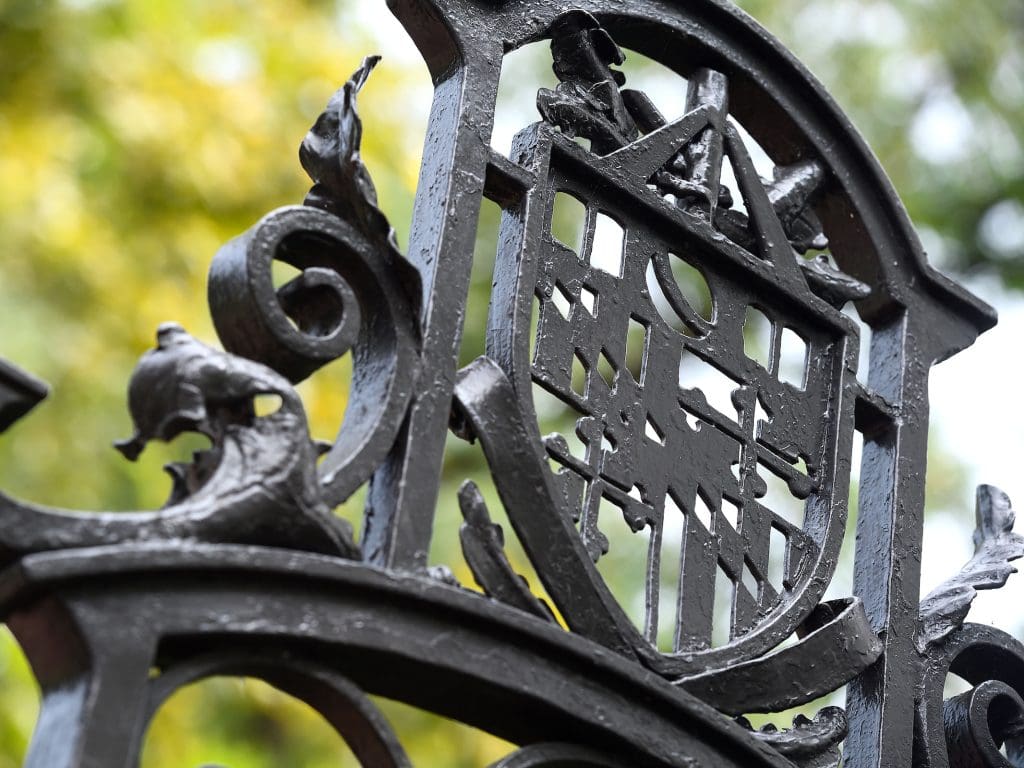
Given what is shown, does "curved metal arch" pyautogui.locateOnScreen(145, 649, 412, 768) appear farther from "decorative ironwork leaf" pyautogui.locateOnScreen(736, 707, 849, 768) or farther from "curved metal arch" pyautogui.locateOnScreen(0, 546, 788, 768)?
"decorative ironwork leaf" pyautogui.locateOnScreen(736, 707, 849, 768)

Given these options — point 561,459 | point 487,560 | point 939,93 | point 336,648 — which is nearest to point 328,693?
point 336,648

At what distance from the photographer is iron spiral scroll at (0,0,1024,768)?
771 mm

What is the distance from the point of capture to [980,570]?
1226 mm

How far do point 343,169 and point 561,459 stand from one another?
240 millimetres

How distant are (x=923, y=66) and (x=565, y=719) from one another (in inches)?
146

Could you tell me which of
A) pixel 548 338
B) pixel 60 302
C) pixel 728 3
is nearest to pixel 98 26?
pixel 60 302

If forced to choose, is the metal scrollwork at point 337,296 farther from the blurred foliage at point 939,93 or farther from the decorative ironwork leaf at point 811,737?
the blurred foliage at point 939,93

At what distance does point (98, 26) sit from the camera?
279cm

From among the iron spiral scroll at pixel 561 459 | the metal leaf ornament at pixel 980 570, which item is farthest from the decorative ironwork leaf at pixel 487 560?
the metal leaf ornament at pixel 980 570

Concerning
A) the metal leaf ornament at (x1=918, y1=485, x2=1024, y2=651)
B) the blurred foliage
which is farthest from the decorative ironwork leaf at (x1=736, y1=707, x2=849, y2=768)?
the blurred foliage

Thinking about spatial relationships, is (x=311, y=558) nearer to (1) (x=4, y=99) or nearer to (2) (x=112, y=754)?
(2) (x=112, y=754)

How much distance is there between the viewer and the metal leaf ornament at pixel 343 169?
917 mm

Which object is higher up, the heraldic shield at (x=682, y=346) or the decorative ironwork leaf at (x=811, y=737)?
the heraldic shield at (x=682, y=346)

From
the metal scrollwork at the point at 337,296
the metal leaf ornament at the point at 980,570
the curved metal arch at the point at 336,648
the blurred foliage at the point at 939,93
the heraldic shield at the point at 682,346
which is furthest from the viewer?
the blurred foliage at the point at 939,93
